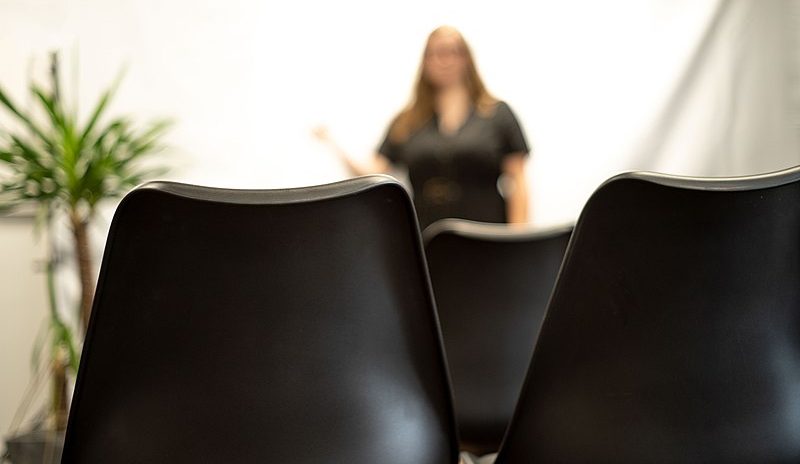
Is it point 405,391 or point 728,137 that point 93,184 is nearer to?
point 405,391

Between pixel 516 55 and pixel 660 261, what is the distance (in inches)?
111

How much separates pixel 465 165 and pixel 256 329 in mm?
2475

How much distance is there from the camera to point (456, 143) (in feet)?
10.7

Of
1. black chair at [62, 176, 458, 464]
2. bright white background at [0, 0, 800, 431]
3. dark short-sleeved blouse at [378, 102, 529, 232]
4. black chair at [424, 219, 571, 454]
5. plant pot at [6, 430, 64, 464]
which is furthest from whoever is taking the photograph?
bright white background at [0, 0, 800, 431]

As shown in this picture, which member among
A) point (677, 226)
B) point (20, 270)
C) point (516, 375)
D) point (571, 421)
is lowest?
point (20, 270)

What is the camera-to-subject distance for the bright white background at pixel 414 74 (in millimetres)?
3564

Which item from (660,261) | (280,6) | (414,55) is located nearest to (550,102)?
(414,55)

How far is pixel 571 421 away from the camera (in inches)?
36.7

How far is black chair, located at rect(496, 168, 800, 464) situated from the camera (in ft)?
2.86

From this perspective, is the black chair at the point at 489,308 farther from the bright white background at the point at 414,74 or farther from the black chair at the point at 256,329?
the bright white background at the point at 414,74

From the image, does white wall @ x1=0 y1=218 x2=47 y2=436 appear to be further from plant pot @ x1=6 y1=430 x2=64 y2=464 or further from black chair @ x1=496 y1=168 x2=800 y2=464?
black chair @ x1=496 y1=168 x2=800 y2=464

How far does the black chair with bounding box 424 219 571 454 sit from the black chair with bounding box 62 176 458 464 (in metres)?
0.68

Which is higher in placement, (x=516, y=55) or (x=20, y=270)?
(x=516, y=55)

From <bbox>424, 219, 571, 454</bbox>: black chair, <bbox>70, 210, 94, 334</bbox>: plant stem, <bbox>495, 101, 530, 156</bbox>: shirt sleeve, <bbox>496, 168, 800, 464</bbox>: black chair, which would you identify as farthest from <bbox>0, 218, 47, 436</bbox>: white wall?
<bbox>496, 168, 800, 464</bbox>: black chair
